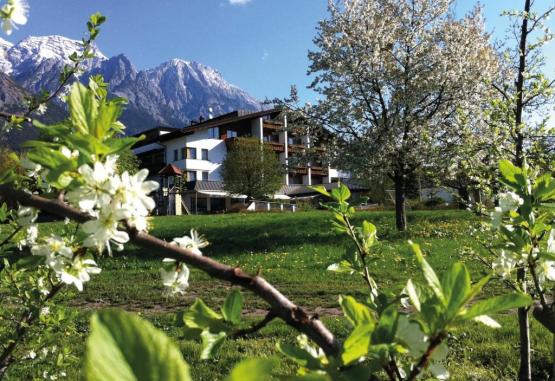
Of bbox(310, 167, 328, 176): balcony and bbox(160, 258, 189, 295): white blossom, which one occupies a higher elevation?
bbox(310, 167, 328, 176): balcony

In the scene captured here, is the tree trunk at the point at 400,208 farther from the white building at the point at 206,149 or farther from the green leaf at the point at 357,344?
the white building at the point at 206,149

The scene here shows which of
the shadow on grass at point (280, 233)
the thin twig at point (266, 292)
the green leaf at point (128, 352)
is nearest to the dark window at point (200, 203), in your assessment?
the shadow on grass at point (280, 233)

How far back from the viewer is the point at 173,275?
93cm

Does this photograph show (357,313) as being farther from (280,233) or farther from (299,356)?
(280,233)

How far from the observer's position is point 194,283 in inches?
403

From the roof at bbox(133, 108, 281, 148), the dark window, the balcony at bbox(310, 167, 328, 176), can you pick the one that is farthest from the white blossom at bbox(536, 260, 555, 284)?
the balcony at bbox(310, 167, 328, 176)

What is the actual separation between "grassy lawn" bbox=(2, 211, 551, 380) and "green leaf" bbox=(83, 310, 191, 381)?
132 cm

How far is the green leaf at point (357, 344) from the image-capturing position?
574 millimetres

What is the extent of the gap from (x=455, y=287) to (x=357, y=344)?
143mm

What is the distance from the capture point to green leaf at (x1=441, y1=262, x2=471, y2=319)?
0.60 m

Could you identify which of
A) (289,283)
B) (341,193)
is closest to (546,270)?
(341,193)

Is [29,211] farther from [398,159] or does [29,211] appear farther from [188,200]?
[188,200]

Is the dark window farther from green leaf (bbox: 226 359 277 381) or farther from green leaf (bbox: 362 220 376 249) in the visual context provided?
green leaf (bbox: 226 359 277 381)

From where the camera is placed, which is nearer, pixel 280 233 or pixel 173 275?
pixel 173 275
